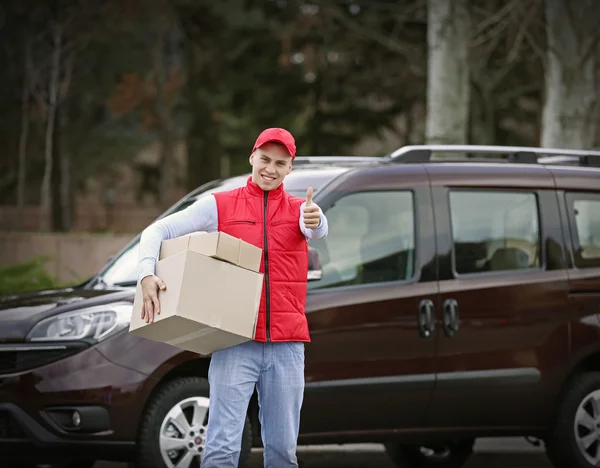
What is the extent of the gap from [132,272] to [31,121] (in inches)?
1428

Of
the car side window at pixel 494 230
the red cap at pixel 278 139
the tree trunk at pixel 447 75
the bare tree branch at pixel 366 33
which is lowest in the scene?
the car side window at pixel 494 230

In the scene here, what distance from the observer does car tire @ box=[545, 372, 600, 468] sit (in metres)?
7.49

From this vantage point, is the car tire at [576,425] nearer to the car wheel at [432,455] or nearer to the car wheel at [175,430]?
the car wheel at [432,455]

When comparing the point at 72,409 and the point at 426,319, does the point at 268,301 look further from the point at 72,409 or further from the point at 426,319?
the point at 426,319

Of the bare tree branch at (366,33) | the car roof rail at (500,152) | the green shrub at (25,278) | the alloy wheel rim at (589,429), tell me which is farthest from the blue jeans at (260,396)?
the bare tree branch at (366,33)

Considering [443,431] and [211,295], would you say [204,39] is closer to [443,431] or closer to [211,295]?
[443,431]

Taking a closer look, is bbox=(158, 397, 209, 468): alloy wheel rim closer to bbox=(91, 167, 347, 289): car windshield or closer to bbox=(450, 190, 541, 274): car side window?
bbox=(91, 167, 347, 289): car windshield

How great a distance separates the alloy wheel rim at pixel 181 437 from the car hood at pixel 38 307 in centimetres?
→ 65

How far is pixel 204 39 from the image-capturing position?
103ft

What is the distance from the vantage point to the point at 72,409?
6.62 metres

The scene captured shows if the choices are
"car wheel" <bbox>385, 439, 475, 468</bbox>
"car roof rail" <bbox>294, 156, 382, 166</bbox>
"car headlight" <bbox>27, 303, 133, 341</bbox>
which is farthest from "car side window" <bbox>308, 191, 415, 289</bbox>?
"car wheel" <bbox>385, 439, 475, 468</bbox>

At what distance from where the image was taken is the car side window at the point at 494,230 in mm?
7480

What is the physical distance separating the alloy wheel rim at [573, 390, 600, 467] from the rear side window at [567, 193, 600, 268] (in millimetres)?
783

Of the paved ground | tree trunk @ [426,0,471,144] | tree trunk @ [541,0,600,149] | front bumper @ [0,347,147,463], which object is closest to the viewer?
front bumper @ [0,347,147,463]
